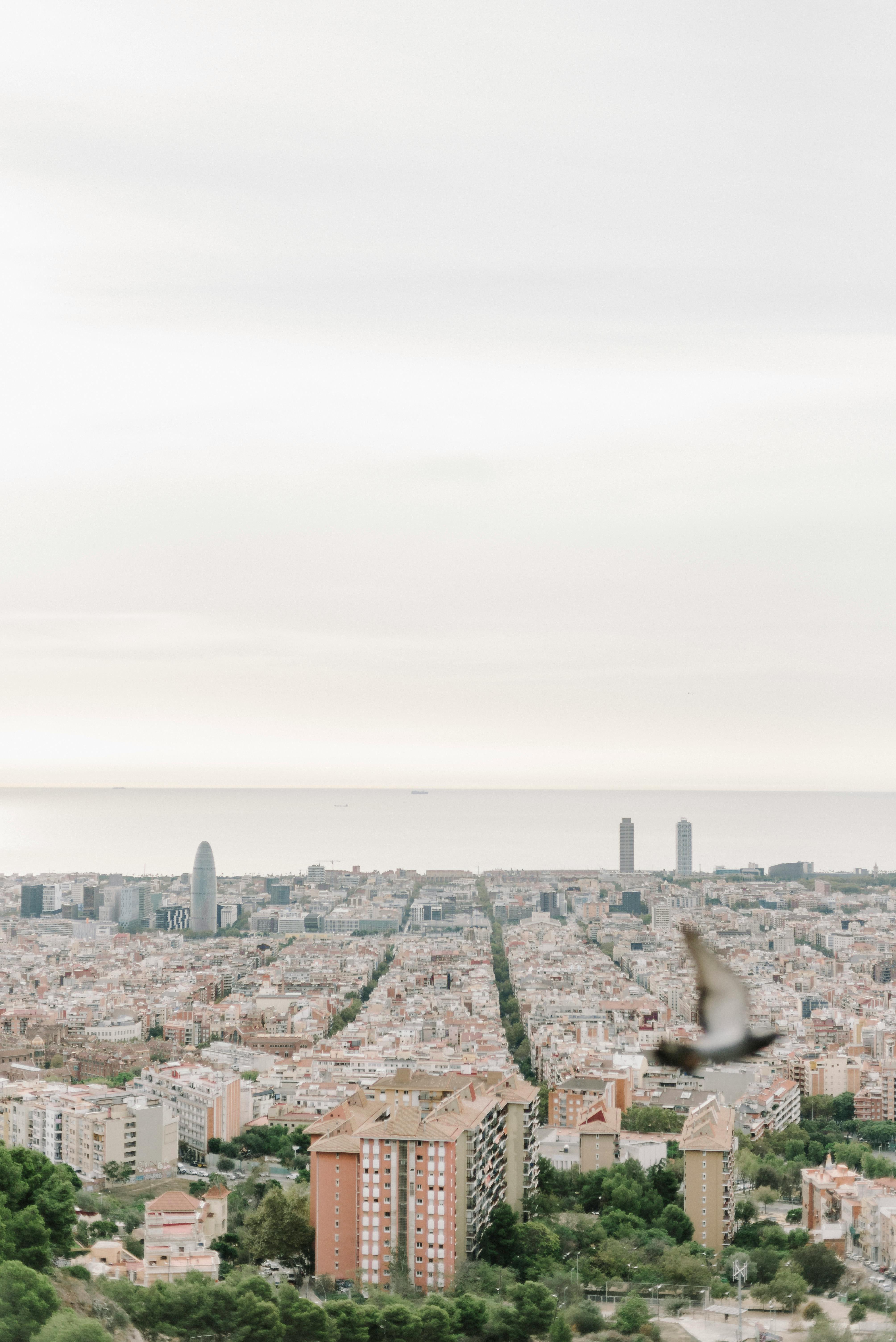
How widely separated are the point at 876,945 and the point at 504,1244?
1659cm

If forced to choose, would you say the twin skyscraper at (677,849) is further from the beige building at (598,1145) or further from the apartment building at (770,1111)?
the beige building at (598,1145)

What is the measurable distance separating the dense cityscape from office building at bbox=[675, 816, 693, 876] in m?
10.3

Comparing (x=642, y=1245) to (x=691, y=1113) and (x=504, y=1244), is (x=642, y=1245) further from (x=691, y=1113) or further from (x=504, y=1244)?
(x=691, y=1113)

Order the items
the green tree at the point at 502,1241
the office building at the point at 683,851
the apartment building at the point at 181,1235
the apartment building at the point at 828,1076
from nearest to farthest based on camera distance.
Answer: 1. the apartment building at the point at 181,1235
2. the green tree at the point at 502,1241
3. the apartment building at the point at 828,1076
4. the office building at the point at 683,851

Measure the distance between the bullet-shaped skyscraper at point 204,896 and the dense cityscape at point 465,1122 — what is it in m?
2.78

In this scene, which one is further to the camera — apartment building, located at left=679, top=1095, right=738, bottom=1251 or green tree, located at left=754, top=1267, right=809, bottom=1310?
apartment building, located at left=679, top=1095, right=738, bottom=1251

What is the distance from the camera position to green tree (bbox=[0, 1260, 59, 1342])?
145 inches

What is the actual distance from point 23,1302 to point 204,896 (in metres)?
22.7

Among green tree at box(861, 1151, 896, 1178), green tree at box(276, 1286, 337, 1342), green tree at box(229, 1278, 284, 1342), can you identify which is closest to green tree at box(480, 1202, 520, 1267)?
green tree at box(276, 1286, 337, 1342)

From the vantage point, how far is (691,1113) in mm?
8078

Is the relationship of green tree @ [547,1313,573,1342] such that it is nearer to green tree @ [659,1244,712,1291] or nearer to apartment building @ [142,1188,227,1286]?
green tree @ [659,1244,712,1291]

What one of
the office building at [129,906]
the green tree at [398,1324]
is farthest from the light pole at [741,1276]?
the office building at [129,906]

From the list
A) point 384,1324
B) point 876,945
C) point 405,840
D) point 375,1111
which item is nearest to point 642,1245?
point 375,1111

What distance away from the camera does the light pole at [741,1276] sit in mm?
5348
